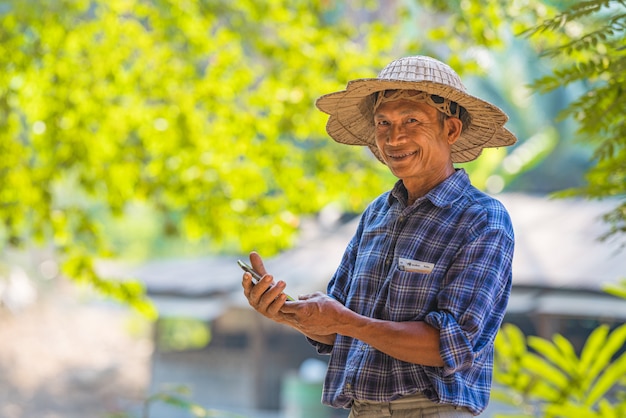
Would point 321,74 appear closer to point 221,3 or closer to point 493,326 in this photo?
point 221,3

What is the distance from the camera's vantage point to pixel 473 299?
1.75 meters

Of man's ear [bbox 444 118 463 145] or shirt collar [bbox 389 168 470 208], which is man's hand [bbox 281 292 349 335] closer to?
shirt collar [bbox 389 168 470 208]

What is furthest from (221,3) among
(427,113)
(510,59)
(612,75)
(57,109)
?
(510,59)

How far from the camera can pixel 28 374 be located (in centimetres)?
1878

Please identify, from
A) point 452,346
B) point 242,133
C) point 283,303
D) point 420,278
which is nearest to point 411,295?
point 420,278

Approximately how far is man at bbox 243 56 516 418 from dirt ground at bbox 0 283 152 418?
47.0 ft

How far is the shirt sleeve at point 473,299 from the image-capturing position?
1718mm

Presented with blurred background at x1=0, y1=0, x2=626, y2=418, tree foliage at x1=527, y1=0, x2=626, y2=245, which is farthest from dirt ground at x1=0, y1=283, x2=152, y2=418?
tree foliage at x1=527, y1=0, x2=626, y2=245

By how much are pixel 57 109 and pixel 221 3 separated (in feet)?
4.47

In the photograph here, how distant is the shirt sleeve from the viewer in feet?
5.64

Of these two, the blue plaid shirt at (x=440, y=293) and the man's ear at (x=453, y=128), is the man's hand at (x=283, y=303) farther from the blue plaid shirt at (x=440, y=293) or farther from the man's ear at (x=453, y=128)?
the man's ear at (x=453, y=128)

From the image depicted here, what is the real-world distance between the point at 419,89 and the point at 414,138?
10 cm

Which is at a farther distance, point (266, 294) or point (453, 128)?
point (453, 128)

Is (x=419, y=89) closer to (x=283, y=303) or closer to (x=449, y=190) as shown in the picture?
(x=449, y=190)
